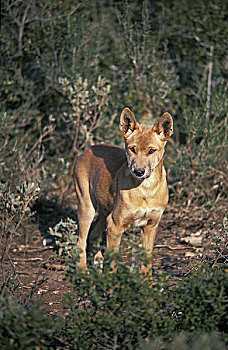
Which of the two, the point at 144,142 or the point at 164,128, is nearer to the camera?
the point at 144,142

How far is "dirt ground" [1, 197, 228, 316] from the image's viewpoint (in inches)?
200

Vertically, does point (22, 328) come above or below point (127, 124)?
below

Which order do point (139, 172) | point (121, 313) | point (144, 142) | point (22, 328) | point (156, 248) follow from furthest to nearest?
point (156, 248) → point (144, 142) → point (139, 172) → point (121, 313) → point (22, 328)

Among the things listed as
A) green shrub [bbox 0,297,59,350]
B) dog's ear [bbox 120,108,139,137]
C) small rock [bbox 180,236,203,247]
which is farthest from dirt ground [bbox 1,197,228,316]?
dog's ear [bbox 120,108,139,137]

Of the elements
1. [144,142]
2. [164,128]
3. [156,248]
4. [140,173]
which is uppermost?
[164,128]

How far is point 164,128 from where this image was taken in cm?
463

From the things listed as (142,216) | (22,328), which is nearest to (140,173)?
(142,216)

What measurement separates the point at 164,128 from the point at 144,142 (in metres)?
0.30

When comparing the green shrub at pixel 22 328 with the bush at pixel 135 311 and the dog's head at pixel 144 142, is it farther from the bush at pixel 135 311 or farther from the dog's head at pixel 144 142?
the dog's head at pixel 144 142

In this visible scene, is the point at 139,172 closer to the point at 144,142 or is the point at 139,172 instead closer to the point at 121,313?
the point at 144,142

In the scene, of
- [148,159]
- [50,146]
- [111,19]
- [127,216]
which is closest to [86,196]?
[127,216]

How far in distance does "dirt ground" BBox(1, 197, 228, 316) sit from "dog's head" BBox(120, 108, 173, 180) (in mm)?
1187

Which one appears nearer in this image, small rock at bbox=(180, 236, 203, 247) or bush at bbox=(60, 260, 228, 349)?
bush at bbox=(60, 260, 228, 349)

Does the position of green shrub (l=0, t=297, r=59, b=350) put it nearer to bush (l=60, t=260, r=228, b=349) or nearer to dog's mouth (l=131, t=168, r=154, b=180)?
bush (l=60, t=260, r=228, b=349)
